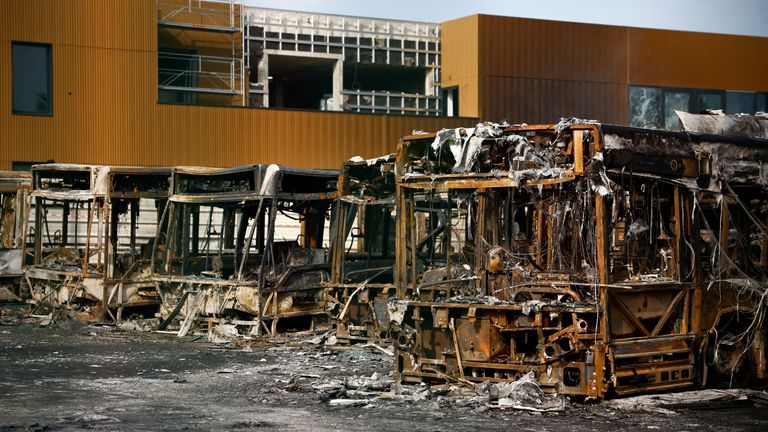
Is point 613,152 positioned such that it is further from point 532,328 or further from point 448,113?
point 448,113

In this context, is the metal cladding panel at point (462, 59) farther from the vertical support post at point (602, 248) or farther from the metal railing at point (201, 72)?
the vertical support post at point (602, 248)

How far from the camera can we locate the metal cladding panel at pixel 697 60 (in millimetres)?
38688

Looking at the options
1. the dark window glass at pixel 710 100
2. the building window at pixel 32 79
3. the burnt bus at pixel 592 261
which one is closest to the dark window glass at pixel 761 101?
the dark window glass at pixel 710 100

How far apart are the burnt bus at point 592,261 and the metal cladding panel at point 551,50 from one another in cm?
2198

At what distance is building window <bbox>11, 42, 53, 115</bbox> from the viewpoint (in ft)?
99.2

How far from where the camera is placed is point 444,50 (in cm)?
3753

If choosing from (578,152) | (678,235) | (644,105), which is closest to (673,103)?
(644,105)

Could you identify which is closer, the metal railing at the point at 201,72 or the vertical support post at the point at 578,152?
the vertical support post at the point at 578,152

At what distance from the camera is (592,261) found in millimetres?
12984

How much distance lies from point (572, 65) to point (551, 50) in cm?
102

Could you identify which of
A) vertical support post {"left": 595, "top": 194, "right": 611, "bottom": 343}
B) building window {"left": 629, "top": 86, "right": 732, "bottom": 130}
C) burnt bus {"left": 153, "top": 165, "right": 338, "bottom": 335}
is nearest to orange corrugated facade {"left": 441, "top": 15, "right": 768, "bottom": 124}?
building window {"left": 629, "top": 86, "right": 732, "bottom": 130}

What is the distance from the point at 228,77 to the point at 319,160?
155 inches

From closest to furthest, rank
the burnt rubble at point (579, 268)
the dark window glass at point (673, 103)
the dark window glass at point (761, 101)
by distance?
1. the burnt rubble at point (579, 268)
2. the dark window glass at point (673, 103)
3. the dark window glass at point (761, 101)

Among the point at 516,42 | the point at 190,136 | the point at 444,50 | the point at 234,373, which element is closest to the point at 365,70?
the point at 444,50
